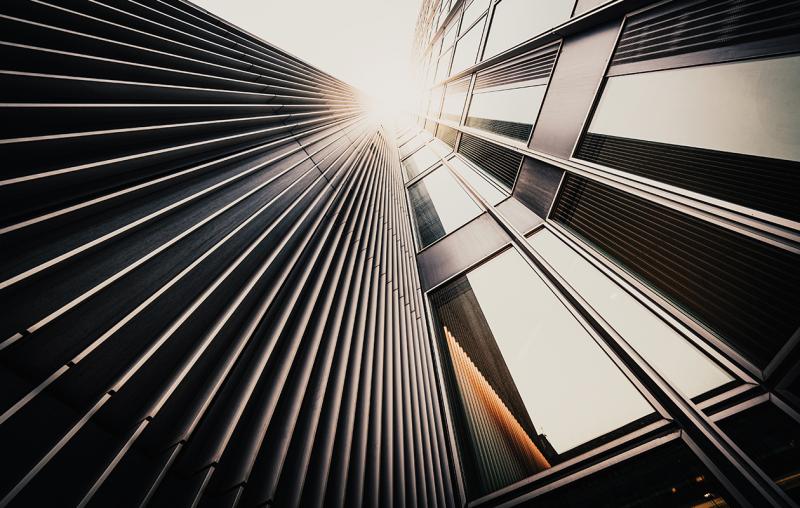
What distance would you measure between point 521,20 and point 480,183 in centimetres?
211

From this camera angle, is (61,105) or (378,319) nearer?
(61,105)

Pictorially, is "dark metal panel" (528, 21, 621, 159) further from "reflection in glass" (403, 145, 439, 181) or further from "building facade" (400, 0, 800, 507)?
"reflection in glass" (403, 145, 439, 181)

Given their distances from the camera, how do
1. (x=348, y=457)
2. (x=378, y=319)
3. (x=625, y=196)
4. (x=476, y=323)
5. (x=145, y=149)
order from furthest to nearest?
(x=476, y=323) < (x=378, y=319) < (x=625, y=196) < (x=145, y=149) < (x=348, y=457)

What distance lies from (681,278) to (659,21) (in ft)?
6.24

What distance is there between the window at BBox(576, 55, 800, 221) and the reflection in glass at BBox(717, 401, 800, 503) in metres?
0.97

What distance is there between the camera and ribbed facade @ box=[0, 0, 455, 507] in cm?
79

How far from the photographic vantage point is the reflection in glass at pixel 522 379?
183 centimetres

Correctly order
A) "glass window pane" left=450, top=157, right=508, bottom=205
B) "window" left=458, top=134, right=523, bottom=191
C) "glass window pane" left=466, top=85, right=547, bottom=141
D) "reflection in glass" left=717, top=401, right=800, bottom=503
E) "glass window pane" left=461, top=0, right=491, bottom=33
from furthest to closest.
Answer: "glass window pane" left=461, top=0, right=491, bottom=33, "glass window pane" left=450, top=157, right=508, bottom=205, "window" left=458, top=134, right=523, bottom=191, "glass window pane" left=466, top=85, right=547, bottom=141, "reflection in glass" left=717, top=401, right=800, bottom=503

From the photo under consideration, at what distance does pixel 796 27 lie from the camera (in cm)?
136

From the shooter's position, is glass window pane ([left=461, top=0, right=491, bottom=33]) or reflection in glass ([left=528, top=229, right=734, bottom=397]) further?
glass window pane ([left=461, top=0, right=491, bottom=33])

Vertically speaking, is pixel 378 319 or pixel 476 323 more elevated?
pixel 476 323

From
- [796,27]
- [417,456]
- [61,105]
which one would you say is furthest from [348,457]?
[796,27]

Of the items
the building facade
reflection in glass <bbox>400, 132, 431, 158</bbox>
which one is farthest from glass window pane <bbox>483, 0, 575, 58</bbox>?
reflection in glass <bbox>400, 132, 431, 158</bbox>

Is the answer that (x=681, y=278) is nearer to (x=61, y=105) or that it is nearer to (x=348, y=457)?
(x=348, y=457)
